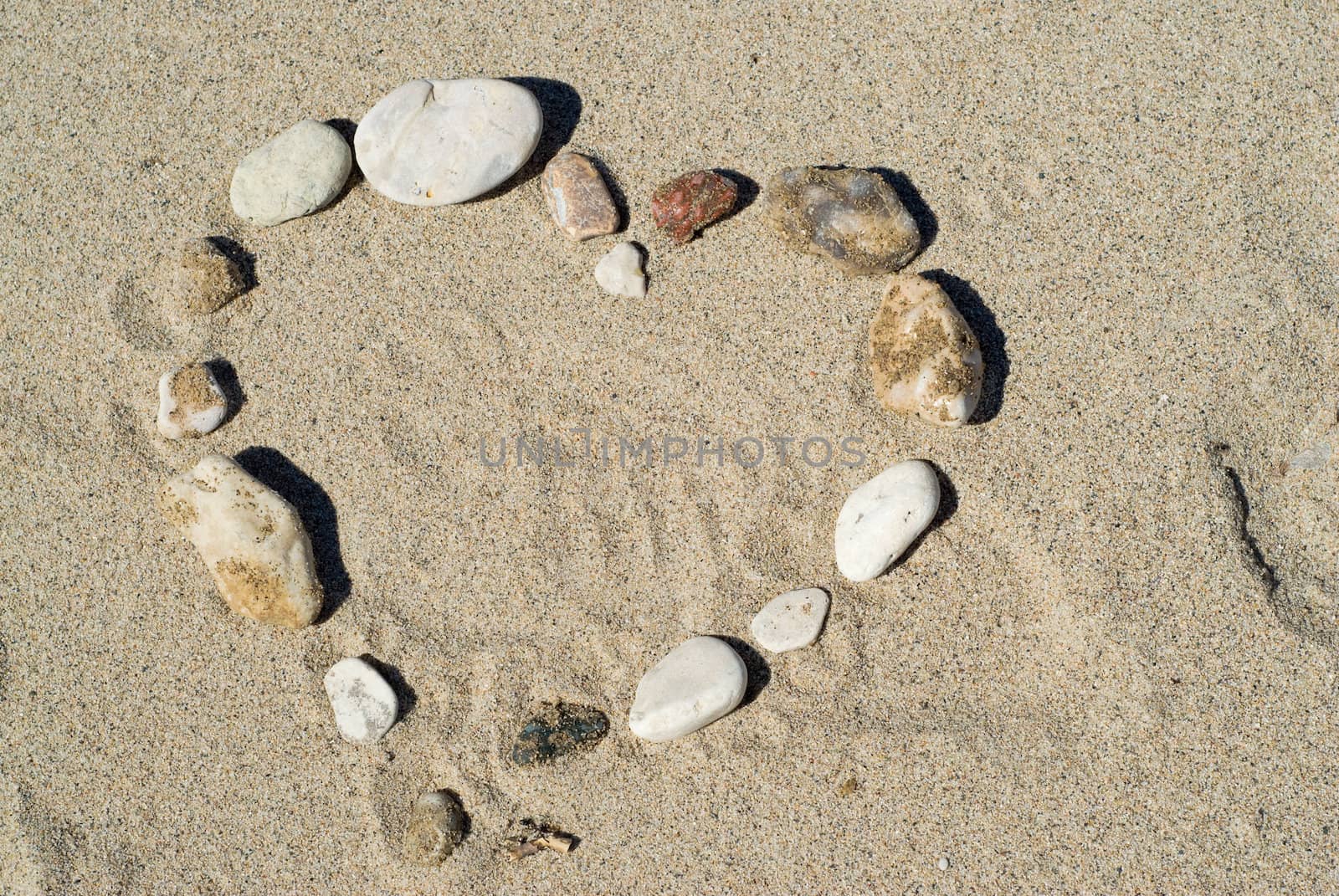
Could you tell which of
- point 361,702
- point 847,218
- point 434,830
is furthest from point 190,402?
point 847,218

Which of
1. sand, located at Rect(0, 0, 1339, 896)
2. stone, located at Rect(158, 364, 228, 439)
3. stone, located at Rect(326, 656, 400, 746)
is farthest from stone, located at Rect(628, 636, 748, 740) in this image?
stone, located at Rect(158, 364, 228, 439)

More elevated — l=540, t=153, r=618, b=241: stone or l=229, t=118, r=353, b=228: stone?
l=229, t=118, r=353, b=228: stone

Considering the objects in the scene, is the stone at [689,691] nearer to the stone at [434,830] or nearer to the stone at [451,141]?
the stone at [434,830]

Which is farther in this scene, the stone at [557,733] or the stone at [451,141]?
the stone at [451,141]

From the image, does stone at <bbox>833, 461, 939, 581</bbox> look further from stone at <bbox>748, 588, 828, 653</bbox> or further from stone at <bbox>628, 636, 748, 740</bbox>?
stone at <bbox>628, 636, 748, 740</bbox>

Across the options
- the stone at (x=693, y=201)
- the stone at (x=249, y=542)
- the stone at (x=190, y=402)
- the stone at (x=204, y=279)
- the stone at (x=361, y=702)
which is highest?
the stone at (x=204, y=279)

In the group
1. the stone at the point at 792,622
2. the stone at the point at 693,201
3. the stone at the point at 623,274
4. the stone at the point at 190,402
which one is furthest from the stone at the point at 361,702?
the stone at the point at 693,201

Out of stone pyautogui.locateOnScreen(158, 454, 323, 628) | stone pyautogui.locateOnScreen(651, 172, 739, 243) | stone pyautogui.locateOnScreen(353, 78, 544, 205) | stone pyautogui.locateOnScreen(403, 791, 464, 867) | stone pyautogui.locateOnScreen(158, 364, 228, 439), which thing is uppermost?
stone pyautogui.locateOnScreen(353, 78, 544, 205)
